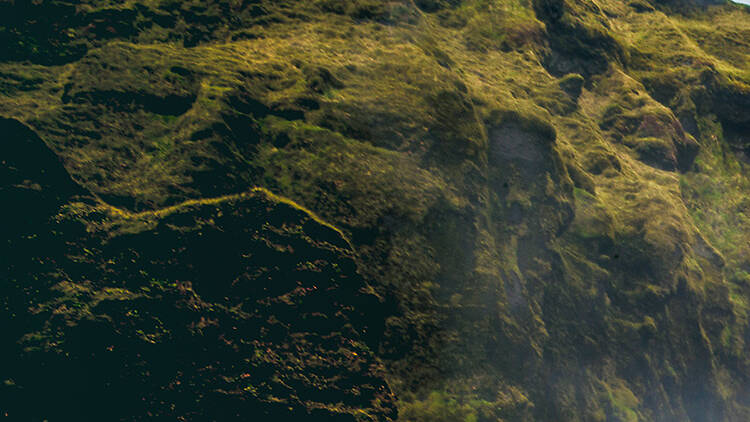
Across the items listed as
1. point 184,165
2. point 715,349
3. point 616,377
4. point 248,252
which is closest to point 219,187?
point 184,165

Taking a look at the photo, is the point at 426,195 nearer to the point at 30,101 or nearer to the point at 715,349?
the point at 30,101

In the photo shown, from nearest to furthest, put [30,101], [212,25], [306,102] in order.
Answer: [30,101] < [306,102] < [212,25]

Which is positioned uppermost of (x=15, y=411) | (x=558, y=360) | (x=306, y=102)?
(x=306, y=102)

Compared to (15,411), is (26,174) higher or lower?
higher

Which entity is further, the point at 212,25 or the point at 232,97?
the point at 212,25

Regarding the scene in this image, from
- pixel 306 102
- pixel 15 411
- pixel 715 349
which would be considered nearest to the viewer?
pixel 15 411

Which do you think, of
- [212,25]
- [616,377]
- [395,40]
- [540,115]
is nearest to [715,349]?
[616,377]

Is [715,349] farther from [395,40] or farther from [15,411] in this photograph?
[15,411]
